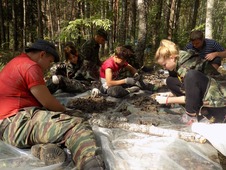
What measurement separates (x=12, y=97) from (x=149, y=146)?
1.38m

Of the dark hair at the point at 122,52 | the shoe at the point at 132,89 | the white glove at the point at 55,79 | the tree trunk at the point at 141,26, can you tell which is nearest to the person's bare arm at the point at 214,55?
the shoe at the point at 132,89

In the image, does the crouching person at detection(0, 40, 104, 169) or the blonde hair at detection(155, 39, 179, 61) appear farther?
the blonde hair at detection(155, 39, 179, 61)

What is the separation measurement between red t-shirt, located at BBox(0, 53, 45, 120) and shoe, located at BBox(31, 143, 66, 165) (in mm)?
454

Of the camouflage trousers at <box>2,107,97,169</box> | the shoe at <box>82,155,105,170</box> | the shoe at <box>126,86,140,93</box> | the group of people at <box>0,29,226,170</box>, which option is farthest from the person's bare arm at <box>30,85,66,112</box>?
the shoe at <box>126,86,140,93</box>

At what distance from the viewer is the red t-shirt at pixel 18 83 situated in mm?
2270

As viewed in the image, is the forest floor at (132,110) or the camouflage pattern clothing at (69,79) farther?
the camouflage pattern clothing at (69,79)

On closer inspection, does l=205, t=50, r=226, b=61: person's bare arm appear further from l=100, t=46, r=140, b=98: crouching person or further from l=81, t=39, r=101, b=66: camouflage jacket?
l=81, t=39, r=101, b=66: camouflage jacket

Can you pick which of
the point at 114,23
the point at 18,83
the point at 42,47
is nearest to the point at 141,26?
the point at 42,47

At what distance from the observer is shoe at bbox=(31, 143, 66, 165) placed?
204 centimetres

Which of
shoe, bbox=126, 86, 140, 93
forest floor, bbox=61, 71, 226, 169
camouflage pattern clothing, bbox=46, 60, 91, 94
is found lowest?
forest floor, bbox=61, 71, 226, 169

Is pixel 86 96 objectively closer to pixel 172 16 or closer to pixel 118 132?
pixel 118 132

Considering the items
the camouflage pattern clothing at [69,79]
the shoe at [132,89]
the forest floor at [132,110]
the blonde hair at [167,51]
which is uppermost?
the blonde hair at [167,51]

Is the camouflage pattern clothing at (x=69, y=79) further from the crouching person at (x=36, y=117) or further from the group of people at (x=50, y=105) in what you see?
the crouching person at (x=36, y=117)

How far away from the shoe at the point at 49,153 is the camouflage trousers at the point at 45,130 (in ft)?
0.24
